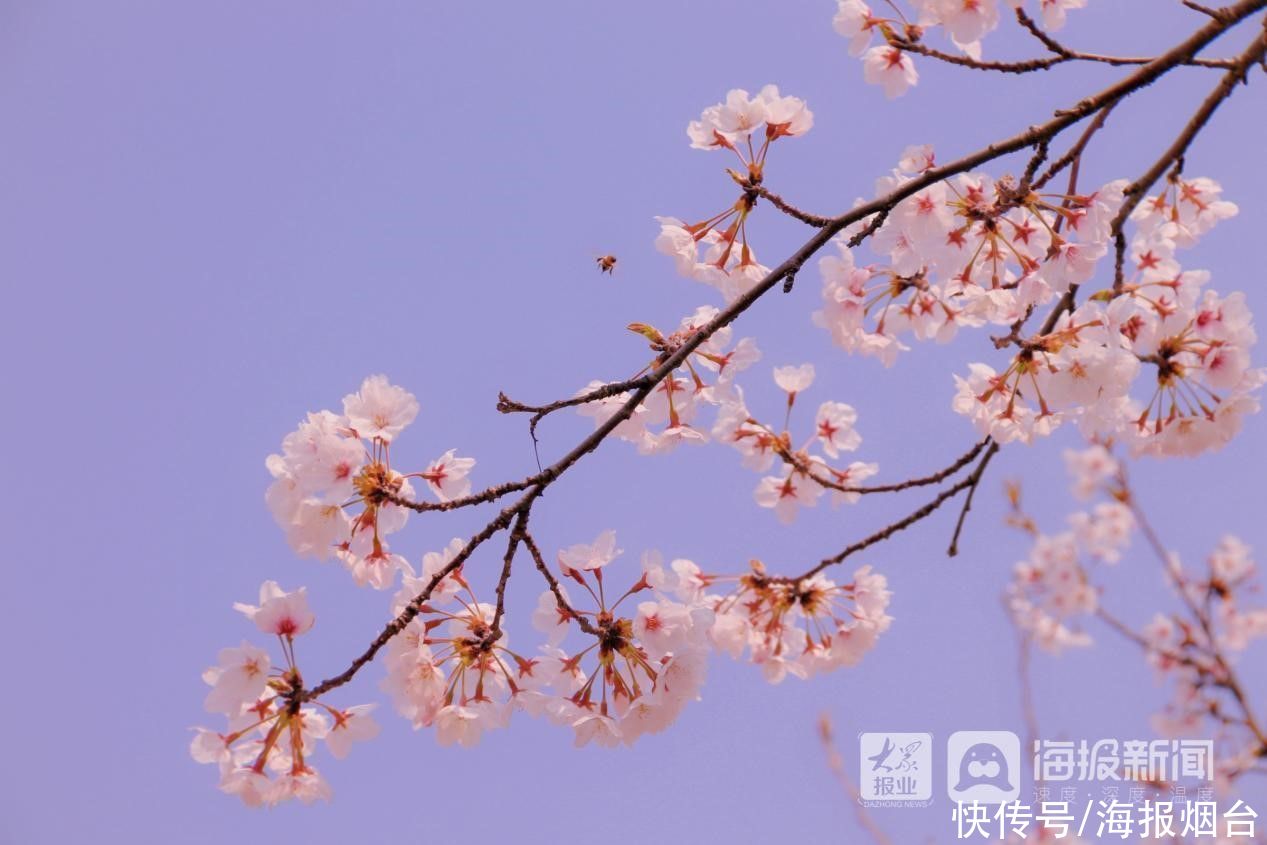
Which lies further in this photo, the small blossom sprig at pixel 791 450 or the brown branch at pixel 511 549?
the small blossom sprig at pixel 791 450

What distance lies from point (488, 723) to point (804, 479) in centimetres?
176

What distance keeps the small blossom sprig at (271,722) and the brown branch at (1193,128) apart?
7.99ft

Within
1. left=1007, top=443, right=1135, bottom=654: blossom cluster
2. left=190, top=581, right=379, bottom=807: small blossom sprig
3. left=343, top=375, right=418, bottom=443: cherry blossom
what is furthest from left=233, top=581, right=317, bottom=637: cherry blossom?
left=1007, top=443, right=1135, bottom=654: blossom cluster

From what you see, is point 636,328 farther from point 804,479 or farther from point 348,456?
point 804,479

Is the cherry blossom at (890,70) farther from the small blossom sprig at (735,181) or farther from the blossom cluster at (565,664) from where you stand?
the blossom cluster at (565,664)

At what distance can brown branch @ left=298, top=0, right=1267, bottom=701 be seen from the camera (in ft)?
6.00

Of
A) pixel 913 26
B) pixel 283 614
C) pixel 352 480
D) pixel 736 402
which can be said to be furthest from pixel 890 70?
pixel 283 614

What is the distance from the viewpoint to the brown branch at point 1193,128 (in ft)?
7.00

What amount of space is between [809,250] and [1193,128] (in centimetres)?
127

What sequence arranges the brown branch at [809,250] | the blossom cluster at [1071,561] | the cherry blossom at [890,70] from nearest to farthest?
the brown branch at [809,250], the cherry blossom at [890,70], the blossom cluster at [1071,561]

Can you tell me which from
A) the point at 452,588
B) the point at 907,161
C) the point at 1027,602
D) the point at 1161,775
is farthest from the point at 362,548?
the point at 1027,602

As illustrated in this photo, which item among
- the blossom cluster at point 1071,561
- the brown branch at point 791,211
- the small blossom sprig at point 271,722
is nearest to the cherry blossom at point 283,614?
the small blossom sprig at point 271,722

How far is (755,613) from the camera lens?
3.16 m

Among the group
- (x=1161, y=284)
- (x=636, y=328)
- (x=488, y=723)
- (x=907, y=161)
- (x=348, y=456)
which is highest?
(x=907, y=161)
